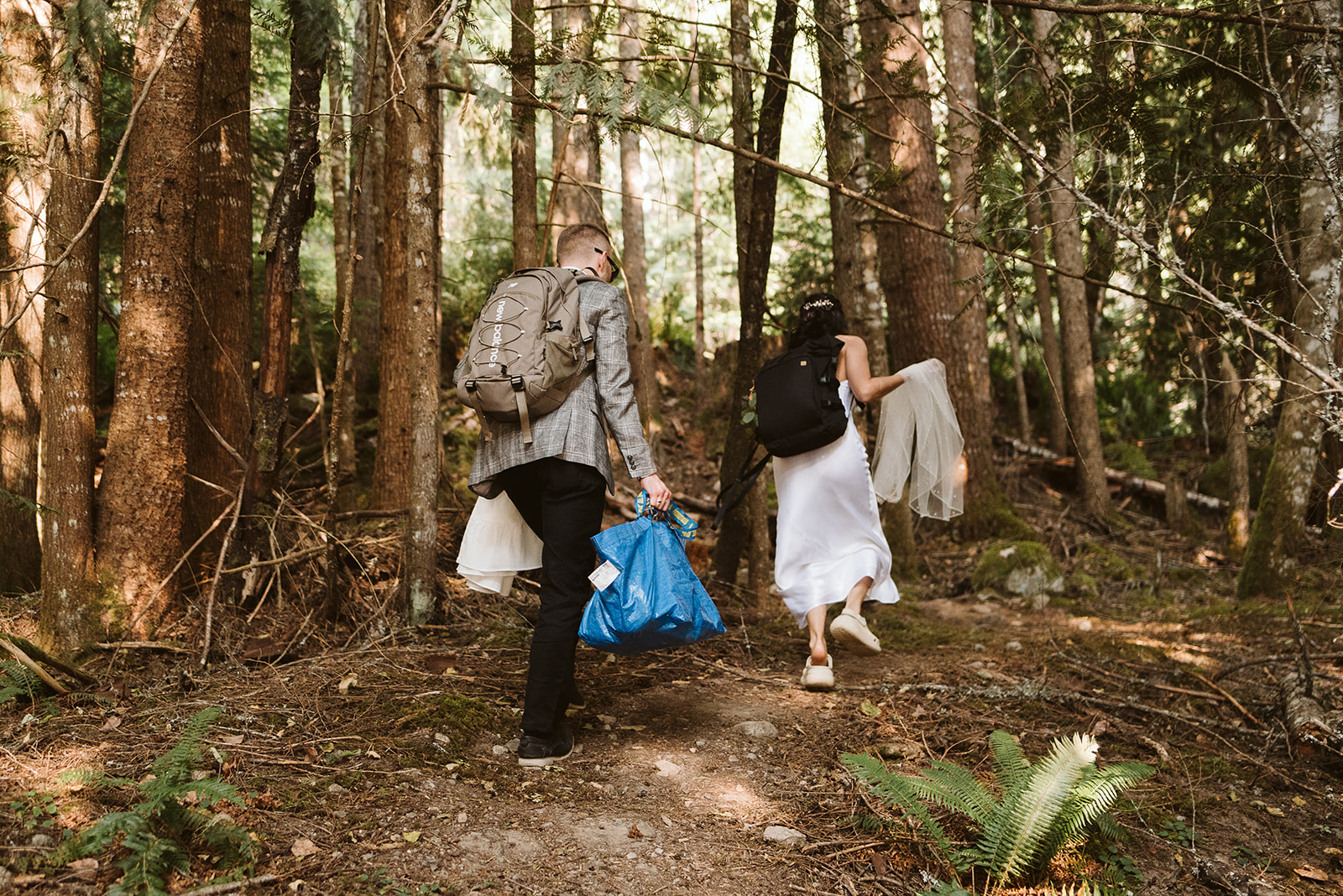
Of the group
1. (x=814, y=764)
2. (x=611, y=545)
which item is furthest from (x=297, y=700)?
(x=814, y=764)

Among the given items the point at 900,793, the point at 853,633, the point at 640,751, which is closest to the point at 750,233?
the point at 853,633

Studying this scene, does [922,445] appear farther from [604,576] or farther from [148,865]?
[148,865]

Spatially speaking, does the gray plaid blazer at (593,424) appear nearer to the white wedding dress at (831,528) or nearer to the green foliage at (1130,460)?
the white wedding dress at (831,528)

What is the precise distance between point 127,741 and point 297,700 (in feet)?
2.29

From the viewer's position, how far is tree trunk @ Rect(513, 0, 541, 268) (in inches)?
173

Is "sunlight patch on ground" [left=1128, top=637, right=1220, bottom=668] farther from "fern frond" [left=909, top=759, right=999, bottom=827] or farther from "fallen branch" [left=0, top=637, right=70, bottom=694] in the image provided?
"fallen branch" [left=0, top=637, right=70, bottom=694]

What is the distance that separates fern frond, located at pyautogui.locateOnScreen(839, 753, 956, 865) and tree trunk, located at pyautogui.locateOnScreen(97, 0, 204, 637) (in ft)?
11.6

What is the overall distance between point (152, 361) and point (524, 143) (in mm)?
2506

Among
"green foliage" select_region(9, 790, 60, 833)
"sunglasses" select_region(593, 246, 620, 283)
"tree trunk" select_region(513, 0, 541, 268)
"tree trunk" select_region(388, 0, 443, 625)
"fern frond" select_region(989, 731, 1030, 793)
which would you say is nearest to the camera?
"green foliage" select_region(9, 790, 60, 833)

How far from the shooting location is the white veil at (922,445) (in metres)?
5.19

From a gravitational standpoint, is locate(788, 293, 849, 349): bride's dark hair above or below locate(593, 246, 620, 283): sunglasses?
below

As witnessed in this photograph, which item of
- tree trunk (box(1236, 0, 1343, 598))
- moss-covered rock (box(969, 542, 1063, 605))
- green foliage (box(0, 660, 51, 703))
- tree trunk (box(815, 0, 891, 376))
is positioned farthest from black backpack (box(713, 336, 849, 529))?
moss-covered rock (box(969, 542, 1063, 605))

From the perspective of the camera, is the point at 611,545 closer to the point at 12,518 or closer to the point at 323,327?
the point at 12,518

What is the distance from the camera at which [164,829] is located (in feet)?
8.08
